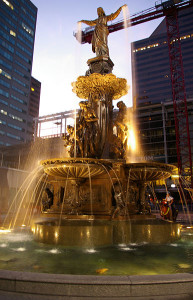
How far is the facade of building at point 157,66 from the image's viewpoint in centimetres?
9394

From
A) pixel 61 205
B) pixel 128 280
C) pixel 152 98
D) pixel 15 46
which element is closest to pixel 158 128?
pixel 152 98

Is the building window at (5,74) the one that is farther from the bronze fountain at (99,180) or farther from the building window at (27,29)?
the bronze fountain at (99,180)

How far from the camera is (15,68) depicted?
82250 mm

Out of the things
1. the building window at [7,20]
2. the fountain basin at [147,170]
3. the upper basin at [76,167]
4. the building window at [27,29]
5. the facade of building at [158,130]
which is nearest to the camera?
the upper basin at [76,167]

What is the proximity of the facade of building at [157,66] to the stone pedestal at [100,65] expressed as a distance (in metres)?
82.7

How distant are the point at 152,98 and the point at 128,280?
98.9 meters

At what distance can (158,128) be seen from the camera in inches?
2672

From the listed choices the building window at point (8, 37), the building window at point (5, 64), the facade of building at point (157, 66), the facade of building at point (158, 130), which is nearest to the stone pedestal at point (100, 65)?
the facade of building at point (158, 130)

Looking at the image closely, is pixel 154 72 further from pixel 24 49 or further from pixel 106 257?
pixel 106 257

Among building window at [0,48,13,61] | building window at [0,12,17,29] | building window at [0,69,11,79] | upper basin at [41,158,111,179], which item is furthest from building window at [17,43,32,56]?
upper basin at [41,158,111,179]

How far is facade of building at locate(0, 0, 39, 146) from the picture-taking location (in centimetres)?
7756

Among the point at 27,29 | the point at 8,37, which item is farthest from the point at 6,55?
the point at 27,29

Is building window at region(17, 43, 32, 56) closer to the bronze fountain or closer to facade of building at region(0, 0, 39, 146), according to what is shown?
facade of building at region(0, 0, 39, 146)

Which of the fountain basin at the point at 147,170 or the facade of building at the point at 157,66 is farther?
the facade of building at the point at 157,66
